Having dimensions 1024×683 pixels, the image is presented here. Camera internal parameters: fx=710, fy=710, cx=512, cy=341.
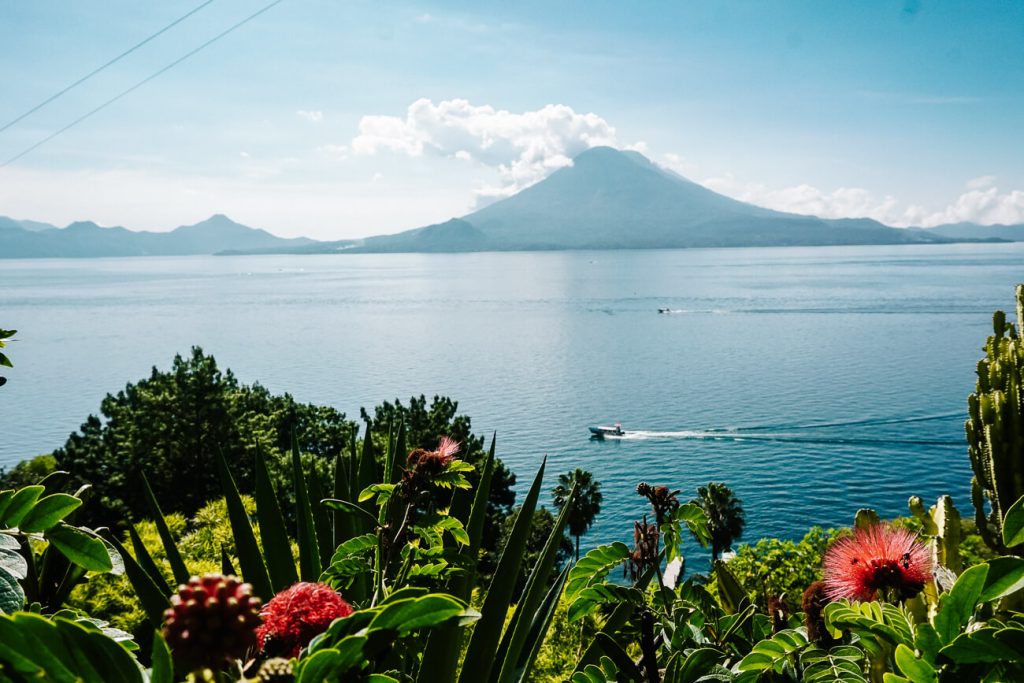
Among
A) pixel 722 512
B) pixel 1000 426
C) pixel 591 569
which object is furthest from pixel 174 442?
pixel 591 569

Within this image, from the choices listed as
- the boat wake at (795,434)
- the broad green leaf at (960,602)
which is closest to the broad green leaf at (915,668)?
the broad green leaf at (960,602)

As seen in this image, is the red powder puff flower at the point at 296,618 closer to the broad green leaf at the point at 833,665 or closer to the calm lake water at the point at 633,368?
the broad green leaf at the point at 833,665

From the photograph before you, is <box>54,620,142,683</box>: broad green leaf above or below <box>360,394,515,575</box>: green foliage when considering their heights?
above

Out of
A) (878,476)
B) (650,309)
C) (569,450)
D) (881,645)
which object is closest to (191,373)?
(569,450)

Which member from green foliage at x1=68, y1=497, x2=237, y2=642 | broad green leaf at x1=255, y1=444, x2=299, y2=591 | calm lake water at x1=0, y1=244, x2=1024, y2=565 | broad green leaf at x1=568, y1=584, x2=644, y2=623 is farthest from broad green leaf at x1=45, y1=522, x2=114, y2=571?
calm lake water at x1=0, y1=244, x2=1024, y2=565

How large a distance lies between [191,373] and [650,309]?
278 ft

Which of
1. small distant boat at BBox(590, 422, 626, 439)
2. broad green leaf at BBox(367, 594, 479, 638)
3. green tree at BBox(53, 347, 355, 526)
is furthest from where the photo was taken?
small distant boat at BBox(590, 422, 626, 439)

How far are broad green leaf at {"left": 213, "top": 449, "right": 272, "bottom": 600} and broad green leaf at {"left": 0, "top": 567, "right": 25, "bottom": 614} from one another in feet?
1.98

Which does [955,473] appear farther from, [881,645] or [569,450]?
[881,645]

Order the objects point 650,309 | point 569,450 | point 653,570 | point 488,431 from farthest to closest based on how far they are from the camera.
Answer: point 650,309 → point 488,431 → point 569,450 → point 653,570

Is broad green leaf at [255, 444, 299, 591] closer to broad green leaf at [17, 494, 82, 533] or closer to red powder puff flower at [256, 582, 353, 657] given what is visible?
broad green leaf at [17, 494, 82, 533]

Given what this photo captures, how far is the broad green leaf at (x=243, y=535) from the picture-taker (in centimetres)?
159

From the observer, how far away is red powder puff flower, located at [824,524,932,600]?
3.83ft

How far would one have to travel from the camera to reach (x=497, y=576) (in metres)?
1.42
